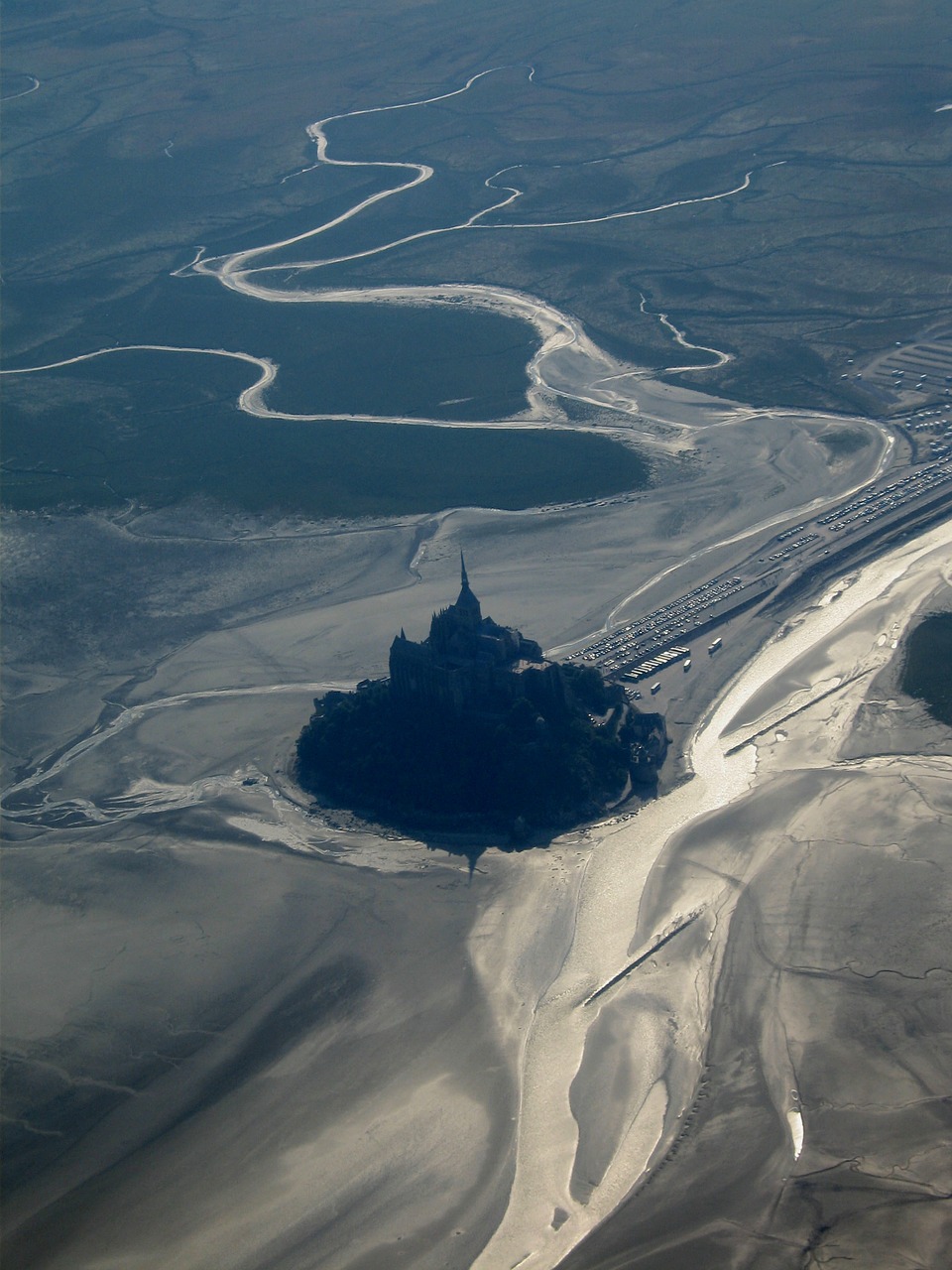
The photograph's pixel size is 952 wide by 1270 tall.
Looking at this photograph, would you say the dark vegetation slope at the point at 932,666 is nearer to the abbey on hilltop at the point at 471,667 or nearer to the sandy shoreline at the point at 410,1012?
the sandy shoreline at the point at 410,1012

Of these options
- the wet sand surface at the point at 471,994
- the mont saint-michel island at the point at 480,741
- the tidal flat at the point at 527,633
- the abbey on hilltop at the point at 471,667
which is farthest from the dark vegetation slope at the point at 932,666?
the abbey on hilltop at the point at 471,667

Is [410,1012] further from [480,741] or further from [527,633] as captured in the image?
[527,633]

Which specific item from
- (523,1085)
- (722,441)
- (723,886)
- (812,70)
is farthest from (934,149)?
(523,1085)

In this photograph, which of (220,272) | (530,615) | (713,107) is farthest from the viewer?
(713,107)

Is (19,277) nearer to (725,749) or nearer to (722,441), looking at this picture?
(722,441)

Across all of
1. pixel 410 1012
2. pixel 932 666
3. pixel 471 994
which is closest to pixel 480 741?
pixel 471 994

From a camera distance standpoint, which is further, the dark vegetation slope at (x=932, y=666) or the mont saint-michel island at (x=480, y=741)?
the dark vegetation slope at (x=932, y=666)

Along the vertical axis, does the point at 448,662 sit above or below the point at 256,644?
above

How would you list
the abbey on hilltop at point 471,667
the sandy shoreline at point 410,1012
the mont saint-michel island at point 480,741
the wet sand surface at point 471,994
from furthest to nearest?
the abbey on hilltop at point 471,667 < the mont saint-michel island at point 480,741 < the sandy shoreline at point 410,1012 < the wet sand surface at point 471,994
